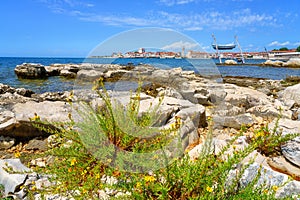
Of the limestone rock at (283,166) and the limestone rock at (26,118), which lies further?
the limestone rock at (26,118)

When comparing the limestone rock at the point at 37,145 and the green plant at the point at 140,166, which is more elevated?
the green plant at the point at 140,166

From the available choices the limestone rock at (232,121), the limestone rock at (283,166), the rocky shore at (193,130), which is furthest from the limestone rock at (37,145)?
the limestone rock at (283,166)

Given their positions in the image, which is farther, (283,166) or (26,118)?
(26,118)

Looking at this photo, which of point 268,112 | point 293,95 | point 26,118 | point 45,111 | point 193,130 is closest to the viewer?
point 193,130

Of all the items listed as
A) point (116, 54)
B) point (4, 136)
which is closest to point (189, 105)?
point (116, 54)

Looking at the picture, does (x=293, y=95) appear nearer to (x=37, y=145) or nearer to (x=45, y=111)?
(x=45, y=111)

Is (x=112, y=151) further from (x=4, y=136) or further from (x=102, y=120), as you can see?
(x=4, y=136)

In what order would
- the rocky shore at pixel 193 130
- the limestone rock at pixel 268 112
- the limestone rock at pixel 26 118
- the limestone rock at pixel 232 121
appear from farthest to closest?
1. the limestone rock at pixel 268 112
2. the limestone rock at pixel 232 121
3. the limestone rock at pixel 26 118
4. the rocky shore at pixel 193 130

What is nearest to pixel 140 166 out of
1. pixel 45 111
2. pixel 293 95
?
pixel 45 111

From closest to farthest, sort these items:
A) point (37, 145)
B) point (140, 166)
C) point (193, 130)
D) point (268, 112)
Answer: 1. point (140, 166)
2. point (193, 130)
3. point (37, 145)
4. point (268, 112)

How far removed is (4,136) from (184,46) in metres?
3.31

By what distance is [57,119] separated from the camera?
3.78 meters

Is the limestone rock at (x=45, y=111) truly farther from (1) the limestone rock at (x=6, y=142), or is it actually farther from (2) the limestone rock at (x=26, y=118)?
(1) the limestone rock at (x=6, y=142)

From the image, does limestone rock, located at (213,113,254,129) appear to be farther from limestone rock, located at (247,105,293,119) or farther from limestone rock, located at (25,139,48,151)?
limestone rock, located at (25,139,48,151)
